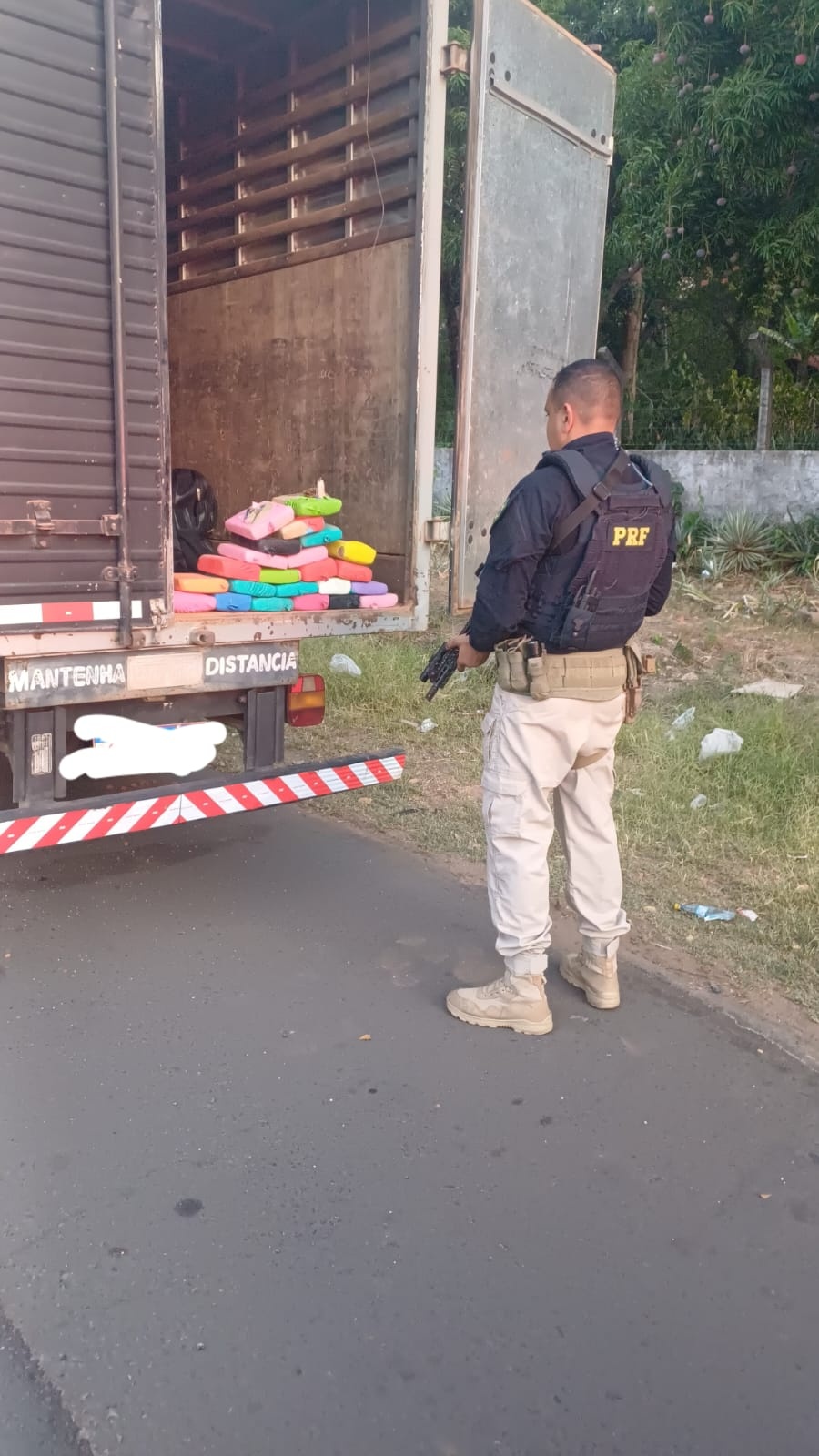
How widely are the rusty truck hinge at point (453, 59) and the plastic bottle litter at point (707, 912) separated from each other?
300 centimetres

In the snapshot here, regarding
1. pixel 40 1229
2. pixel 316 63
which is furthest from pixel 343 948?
pixel 316 63

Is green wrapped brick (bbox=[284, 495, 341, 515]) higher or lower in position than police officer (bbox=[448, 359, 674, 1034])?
higher

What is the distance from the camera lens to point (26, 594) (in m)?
3.11

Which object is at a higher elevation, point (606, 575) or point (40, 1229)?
point (606, 575)

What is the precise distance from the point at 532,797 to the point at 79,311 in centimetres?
190

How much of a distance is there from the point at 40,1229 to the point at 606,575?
2.03 m

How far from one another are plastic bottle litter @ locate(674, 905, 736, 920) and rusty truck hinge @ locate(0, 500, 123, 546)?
240cm

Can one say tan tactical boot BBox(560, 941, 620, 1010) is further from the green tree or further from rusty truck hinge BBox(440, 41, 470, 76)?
the green tree

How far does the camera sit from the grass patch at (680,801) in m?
3.83

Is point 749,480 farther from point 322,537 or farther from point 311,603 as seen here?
point 311,603

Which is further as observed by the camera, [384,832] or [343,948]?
[384,832]

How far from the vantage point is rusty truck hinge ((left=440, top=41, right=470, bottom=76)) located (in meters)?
3.65

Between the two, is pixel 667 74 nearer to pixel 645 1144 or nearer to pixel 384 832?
pixel 384 832

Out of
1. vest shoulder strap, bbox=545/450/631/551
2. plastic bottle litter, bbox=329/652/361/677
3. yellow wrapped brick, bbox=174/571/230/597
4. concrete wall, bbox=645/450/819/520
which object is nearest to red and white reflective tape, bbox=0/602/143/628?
yellow wrapped brick, bbox=174/571/230/597
